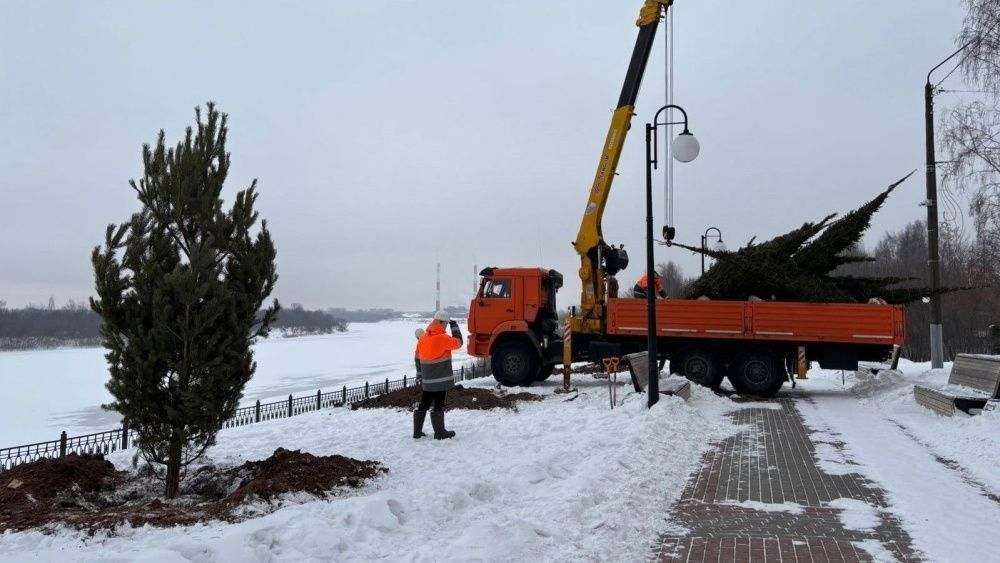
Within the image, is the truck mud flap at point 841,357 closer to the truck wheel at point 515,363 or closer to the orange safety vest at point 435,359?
the truck wheel at point 515,363

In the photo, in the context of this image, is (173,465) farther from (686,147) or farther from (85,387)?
(85,387)

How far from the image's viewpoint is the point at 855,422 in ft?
34.3

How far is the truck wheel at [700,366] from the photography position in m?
14.5

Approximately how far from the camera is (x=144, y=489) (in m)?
6.32

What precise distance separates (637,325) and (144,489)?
434 inches

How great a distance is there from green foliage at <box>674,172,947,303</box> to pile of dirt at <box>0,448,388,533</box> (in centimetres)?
1132

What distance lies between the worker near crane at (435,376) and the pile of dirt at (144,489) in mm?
1914

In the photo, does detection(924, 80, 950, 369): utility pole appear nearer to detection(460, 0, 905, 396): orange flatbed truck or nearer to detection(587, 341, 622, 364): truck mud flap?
detection(460, 0, 905, 396): orange flatbed truck

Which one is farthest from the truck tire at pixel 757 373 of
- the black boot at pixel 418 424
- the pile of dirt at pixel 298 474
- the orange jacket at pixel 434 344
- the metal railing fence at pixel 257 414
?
the pile of dirt at pixel 298 474

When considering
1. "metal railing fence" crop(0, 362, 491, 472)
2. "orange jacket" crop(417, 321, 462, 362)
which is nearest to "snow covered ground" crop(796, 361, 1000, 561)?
"orange jacket" crop(417, 321, 462, 362)

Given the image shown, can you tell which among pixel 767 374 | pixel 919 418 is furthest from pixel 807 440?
pixel 767 374

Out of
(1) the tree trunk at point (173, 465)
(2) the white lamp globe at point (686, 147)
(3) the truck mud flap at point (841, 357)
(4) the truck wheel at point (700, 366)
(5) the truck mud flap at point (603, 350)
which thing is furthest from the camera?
(5) the truck mud flap at point (603, 350)

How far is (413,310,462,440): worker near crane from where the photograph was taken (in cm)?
895

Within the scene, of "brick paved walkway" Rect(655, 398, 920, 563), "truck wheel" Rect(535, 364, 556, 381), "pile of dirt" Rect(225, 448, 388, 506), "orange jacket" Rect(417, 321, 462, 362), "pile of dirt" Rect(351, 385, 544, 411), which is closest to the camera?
"brick paved walkway" Rect(655, 398, 920, 563)
